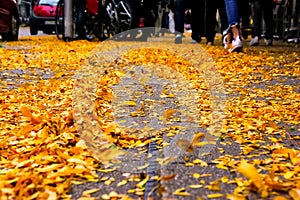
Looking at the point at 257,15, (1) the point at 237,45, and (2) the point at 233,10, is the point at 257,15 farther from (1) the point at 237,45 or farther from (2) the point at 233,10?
(2) the point at 233,10

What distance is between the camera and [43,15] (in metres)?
23.4

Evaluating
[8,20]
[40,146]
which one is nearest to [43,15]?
[8,20]

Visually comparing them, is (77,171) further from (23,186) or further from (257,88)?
(257,88)

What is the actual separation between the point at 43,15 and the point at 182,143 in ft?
69.0

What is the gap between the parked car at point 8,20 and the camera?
14.7 m

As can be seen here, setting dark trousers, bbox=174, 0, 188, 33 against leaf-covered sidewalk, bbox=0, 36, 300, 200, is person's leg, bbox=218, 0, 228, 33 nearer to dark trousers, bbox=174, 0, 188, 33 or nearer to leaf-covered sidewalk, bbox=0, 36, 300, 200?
dark trousers, bbox=174, 0, 188, 33

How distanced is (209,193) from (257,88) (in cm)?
354

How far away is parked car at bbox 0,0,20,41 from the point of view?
48.2 ft

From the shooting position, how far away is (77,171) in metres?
2.58

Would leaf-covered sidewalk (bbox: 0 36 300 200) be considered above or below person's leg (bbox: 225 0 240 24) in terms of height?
below

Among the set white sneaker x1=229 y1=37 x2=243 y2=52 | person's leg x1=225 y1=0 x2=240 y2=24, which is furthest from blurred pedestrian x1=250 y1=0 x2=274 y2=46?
person's leg x1=225 y1=0 x2=240 y2=24

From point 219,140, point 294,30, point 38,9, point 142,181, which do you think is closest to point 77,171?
point 142,181

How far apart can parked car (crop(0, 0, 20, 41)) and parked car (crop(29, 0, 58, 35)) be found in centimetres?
670

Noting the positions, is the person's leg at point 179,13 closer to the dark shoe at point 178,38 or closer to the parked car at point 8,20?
the dark shoe at point 178,38
